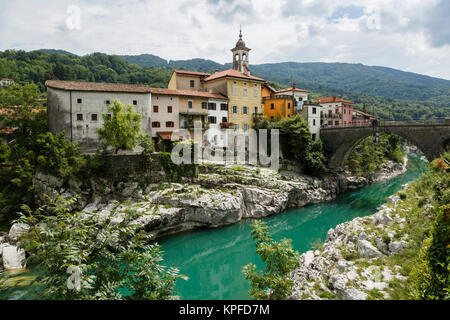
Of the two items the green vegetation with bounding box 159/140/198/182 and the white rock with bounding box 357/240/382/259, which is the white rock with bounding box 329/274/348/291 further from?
the green vegetation with bounding box 159/140/198/182

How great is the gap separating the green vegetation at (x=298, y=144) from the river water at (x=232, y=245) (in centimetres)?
517

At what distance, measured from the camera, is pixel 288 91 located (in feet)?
141

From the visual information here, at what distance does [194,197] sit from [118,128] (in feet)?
30.8

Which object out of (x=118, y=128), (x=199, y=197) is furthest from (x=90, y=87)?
(x=199, y=197)

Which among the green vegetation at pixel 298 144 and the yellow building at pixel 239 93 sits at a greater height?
the yellow building at pixel 239 93

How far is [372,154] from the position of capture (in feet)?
150

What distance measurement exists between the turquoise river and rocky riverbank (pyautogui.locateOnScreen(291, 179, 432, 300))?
16.3 ft

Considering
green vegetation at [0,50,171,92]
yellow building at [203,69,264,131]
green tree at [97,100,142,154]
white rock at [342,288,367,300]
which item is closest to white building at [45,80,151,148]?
green tree at [97,100,142,154]

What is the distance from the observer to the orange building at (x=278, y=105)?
38969 millimetres

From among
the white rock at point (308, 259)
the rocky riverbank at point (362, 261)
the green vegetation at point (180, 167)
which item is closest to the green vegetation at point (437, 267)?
the rocky riverbank at point (362, 261)

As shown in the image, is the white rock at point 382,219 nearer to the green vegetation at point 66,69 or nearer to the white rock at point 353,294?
the white rock at point 353,294

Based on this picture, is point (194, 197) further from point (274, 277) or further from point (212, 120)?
point (274, 277)

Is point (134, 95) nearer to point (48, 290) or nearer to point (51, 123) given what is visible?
point (51, 123)
